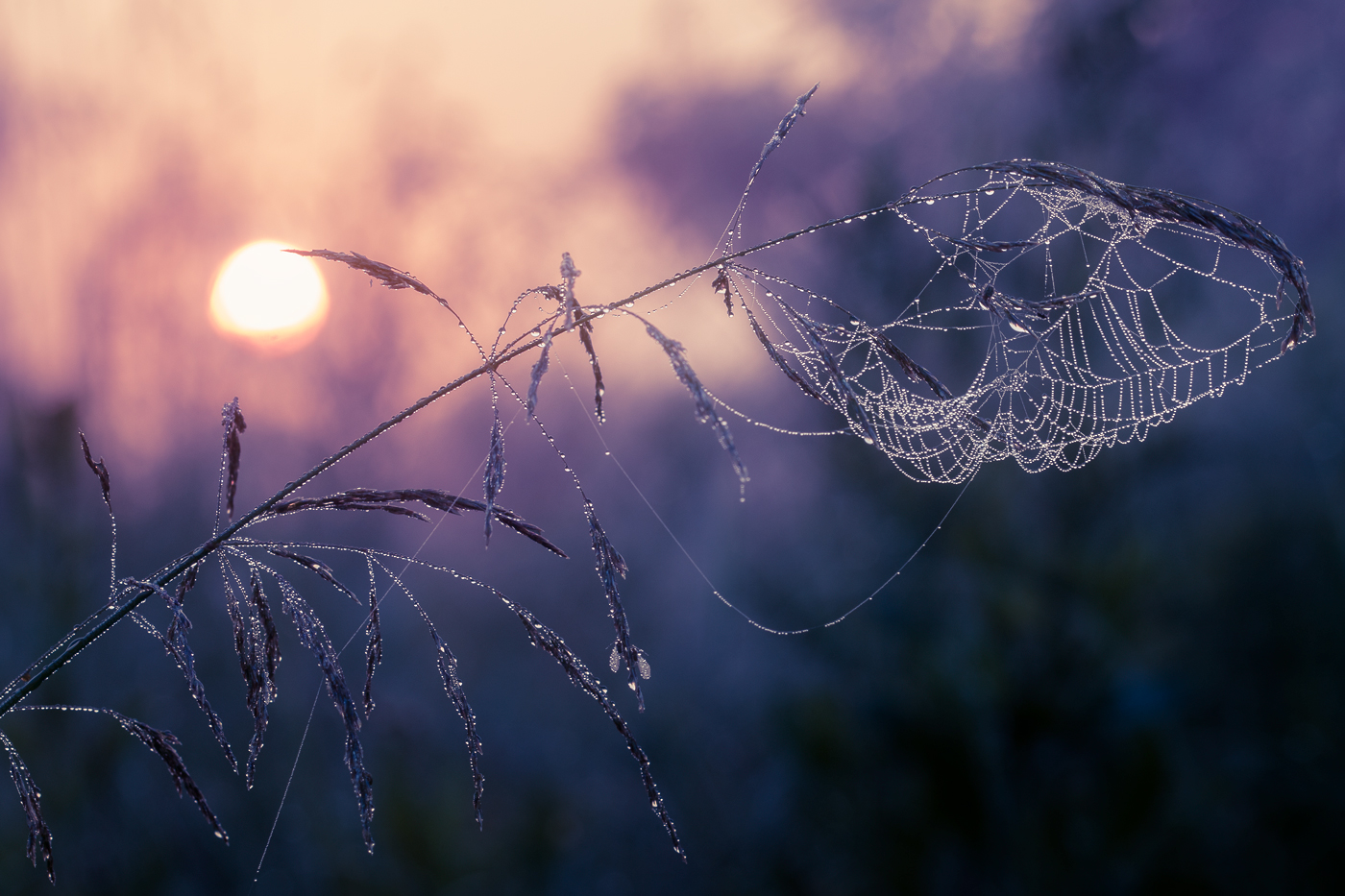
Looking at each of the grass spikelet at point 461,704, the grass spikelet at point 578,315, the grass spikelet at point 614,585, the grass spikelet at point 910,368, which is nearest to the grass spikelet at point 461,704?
the grass spikelet at point 461,704

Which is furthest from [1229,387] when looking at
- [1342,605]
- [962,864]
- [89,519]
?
[89,519]

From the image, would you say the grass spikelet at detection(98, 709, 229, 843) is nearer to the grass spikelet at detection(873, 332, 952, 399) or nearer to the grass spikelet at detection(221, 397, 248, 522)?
the grass spikelet at detection(221, 397, 248, 522)

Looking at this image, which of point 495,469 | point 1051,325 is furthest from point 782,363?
point 1051,325

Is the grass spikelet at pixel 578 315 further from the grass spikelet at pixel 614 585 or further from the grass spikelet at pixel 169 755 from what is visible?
the grass spikelet at pixel 169 755

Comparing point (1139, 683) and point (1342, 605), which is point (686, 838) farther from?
point (1342, 605)

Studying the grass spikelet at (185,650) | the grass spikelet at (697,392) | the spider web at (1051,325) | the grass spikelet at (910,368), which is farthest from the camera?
the spider web at (1051,325)

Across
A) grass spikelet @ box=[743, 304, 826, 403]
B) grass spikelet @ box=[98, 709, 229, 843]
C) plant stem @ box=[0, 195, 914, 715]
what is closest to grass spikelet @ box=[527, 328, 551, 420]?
plant stem @ box=[0, 195, 914, 715]
